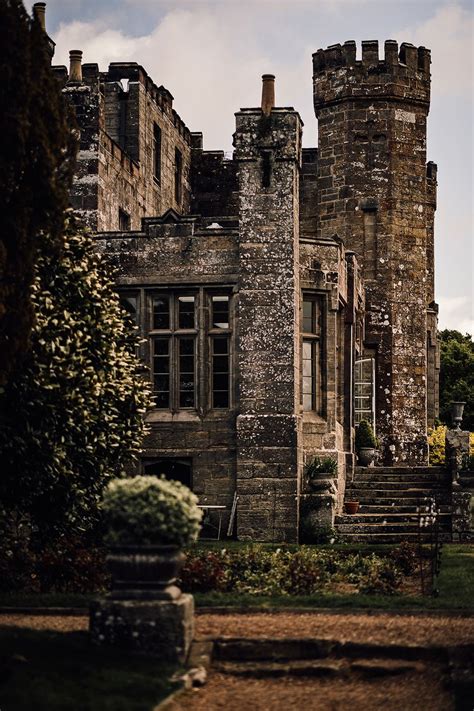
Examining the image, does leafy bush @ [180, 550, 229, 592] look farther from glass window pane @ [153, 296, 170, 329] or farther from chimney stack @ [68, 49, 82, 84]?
chimney stack @ [68, 49, 82, 84]

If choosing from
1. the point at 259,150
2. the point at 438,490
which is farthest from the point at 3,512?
the point at 438,490

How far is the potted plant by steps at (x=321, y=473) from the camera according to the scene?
24.9m

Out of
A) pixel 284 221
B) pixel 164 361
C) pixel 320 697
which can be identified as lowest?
pixel 320 697

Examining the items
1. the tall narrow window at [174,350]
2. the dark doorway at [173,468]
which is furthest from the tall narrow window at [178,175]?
the dark doorway at [173,468]

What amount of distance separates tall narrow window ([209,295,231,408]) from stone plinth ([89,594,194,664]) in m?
12.5

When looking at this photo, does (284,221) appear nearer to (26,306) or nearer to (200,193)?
(26,306)

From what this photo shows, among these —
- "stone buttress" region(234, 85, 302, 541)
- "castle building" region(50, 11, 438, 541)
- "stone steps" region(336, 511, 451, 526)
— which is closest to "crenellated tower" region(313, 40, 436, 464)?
"castle building" region(50, 11, 438, 541)

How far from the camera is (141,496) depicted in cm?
1334

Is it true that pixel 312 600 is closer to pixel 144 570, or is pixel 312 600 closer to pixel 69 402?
pixel 144 570

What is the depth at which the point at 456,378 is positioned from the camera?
60875mm

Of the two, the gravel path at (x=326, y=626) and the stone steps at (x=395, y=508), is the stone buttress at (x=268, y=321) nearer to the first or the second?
the stone steps at (x=395, y=508)

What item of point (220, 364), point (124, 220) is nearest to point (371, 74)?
point (124, 220)

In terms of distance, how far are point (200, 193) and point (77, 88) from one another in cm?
1103

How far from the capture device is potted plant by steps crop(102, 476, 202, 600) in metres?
13.1
